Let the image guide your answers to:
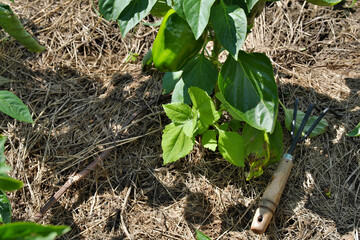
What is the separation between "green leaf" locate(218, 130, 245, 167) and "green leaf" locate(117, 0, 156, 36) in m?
0.61

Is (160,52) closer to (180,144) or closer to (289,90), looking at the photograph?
(180,144)

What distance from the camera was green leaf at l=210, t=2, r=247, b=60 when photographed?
1220 millimetres

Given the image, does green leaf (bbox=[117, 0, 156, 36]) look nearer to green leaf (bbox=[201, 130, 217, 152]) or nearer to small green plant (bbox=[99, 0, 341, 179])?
small green plant (bbox=[99, 0, 341, 179])

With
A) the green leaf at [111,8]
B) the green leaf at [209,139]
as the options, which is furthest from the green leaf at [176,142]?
the green leaf at [111,8]

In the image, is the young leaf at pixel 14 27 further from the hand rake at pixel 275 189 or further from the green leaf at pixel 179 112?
the hand rake at pixel 275 189

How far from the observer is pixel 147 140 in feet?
5.93

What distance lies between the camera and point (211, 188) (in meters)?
1.67

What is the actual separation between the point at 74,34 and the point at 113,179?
3.18 feet

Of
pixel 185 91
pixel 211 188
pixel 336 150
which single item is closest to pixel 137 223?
pixel 211 188

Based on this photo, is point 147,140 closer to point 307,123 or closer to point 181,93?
point 181,93

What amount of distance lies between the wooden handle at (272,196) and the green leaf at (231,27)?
24.1 inches

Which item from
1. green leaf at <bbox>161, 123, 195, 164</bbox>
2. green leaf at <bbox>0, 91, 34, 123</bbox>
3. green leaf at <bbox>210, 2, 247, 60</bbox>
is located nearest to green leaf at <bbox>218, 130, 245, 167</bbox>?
green leaf at <bbox>161, 123, 195, 164</bbox>

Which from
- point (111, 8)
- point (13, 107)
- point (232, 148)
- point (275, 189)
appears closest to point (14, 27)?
point (13, 107)

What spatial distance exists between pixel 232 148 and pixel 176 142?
24cm
